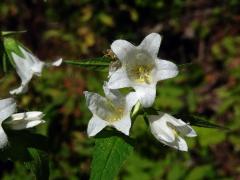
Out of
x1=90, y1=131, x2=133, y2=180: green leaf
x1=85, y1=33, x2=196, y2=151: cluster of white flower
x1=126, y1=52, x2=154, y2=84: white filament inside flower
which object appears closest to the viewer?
x1=90, y1=131, x2=133, y2=180: green leaf

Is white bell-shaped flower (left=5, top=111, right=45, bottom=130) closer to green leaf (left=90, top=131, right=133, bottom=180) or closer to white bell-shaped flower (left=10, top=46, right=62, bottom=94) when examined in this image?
white bell-shaped flower (left=10, top=46, right=62, bottom=94)

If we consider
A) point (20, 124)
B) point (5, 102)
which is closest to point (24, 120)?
point (20, 124)

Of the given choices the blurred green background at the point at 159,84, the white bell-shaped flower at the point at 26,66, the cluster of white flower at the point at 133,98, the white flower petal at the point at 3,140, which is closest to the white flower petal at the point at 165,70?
the cluster of white flower at the point at 133,98

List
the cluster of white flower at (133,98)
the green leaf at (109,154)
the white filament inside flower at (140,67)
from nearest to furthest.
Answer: the green leaf at (109,154)
the cluster of white flower at (133,98)
the white filament inside flower at (140,67)

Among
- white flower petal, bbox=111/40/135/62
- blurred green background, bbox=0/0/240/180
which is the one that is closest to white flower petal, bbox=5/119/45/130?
white flower petal, bbox=111/40/135/62

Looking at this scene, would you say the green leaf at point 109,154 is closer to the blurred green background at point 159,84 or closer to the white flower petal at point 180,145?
the white flower petal at point 180,145

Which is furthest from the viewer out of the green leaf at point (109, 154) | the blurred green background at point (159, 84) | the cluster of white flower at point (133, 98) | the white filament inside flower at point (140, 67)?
the blurred green background at point (159, 84)

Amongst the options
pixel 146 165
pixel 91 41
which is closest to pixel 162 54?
pixel 91 41
